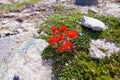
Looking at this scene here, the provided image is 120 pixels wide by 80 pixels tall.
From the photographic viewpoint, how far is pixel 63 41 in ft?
32.8

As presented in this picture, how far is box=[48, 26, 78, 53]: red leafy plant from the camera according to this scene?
31.4 feet

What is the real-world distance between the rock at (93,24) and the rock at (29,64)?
1814 mm

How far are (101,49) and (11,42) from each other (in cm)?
365

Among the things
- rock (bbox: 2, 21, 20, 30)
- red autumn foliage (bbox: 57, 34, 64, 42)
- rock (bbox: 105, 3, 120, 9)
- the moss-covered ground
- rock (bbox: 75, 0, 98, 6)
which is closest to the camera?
the moss-covered ground

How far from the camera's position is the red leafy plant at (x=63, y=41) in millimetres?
9585

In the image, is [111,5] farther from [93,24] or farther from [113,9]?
[93,24]

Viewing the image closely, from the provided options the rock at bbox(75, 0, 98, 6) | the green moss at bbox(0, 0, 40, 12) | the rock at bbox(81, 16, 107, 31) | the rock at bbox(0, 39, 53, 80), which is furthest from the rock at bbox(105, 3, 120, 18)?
the green moss at bbox(0, 0, 40, 12)

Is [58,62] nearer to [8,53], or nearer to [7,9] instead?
[8,53]

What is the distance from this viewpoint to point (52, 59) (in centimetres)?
990

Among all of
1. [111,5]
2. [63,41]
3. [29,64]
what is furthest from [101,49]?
[111,5]

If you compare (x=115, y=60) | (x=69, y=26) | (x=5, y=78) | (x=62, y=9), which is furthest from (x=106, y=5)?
(x=5, y=78)

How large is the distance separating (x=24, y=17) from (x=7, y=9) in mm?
2703

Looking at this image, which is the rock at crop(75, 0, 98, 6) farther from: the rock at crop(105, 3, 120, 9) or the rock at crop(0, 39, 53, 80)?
the rock at crop(0, 39, 53, 80)

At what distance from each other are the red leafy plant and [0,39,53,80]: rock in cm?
56
